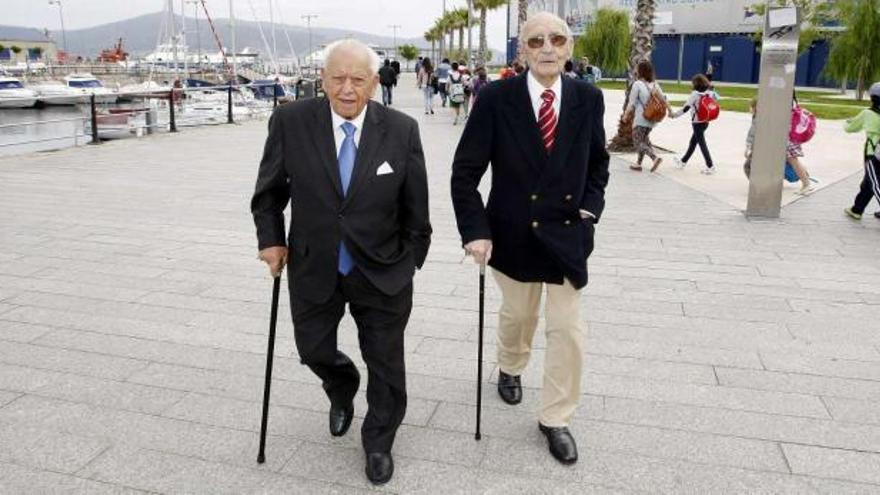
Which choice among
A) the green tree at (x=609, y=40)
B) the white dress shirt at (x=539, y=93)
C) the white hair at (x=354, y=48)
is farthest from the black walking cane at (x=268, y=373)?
the green tree at (x=609, y=40)

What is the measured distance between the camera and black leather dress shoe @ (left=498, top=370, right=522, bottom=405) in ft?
12.3

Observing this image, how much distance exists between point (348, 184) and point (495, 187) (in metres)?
0.80

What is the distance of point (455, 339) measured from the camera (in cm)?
467

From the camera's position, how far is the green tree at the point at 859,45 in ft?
105

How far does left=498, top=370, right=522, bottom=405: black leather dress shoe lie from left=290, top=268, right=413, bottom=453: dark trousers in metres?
0.80

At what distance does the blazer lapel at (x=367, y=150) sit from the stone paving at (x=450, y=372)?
1.18m

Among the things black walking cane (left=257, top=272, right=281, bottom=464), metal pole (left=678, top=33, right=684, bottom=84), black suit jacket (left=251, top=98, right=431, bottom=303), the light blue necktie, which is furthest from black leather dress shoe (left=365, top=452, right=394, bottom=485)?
metal pole (left=678, top=33, right=684, bottom=84)

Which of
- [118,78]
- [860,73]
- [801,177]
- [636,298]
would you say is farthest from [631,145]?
[118,78]

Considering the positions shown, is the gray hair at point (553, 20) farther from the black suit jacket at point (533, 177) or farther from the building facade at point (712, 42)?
the building facade at point (712, 42)

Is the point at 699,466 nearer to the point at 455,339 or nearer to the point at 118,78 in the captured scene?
the point at 455,339

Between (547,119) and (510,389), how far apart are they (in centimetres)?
136

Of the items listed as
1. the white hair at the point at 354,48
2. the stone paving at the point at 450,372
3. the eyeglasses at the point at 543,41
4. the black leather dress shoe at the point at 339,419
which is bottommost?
the stone paving at the point at 450,372

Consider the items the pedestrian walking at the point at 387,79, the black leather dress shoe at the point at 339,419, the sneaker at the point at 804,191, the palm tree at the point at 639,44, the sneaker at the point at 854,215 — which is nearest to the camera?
the black leather dress shoe at the point at 339,419

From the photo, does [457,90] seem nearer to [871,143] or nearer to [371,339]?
[871,143]
